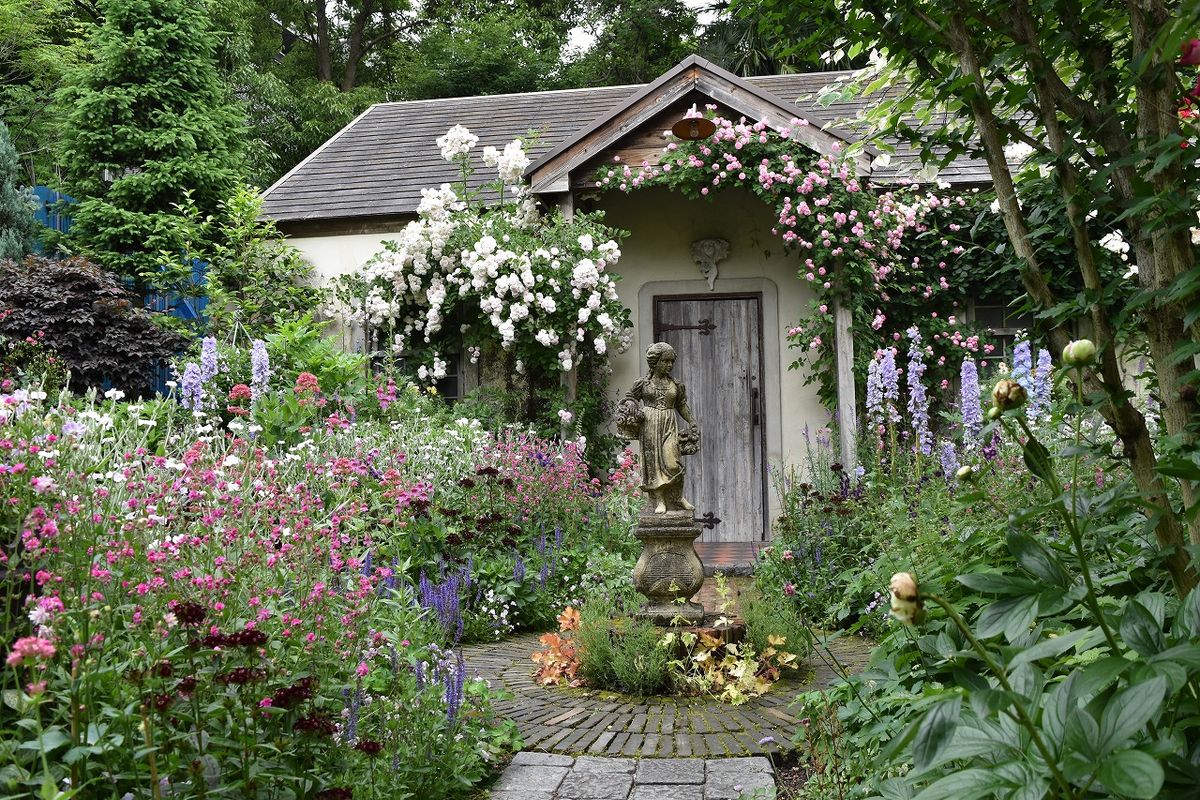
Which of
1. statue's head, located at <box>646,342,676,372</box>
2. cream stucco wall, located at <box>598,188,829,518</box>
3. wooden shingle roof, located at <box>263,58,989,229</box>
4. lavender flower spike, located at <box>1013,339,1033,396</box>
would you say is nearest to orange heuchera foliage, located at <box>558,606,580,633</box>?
statue's head, located at <box>646,342,676,372</box>

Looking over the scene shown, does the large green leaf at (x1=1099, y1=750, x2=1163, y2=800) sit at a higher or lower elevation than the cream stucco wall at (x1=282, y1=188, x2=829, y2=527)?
lower

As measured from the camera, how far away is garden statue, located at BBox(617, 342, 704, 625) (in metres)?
5.16

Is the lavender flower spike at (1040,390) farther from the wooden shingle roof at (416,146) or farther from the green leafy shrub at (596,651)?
the wooden shingle roof at (416,146)

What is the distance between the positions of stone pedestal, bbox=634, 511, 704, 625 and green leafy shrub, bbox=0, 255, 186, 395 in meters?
6.29

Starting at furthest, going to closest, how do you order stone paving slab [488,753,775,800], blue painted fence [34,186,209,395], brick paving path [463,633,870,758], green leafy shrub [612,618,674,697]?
blue painted fence [34,186,209,395], green leafy shrub [612,618,674,697], brick paving path [463,633,870,758], stone paving slab [488,753,775,800]

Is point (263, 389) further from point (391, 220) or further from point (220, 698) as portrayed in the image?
point (220, 698)

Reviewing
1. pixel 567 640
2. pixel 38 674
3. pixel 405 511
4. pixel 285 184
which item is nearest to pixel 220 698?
pixel 38 674

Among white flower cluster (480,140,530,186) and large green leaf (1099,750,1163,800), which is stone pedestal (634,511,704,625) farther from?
white flower cluster (480,140,530,186)

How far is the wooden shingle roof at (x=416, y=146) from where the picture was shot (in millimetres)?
10625

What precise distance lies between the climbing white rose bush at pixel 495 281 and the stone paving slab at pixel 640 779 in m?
5.61

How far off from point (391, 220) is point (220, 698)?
853 centimetres

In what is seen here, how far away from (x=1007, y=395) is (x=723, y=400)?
27.1 feet

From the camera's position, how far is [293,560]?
3.17 meters

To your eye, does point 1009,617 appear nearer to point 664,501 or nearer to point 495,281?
point 664,501
